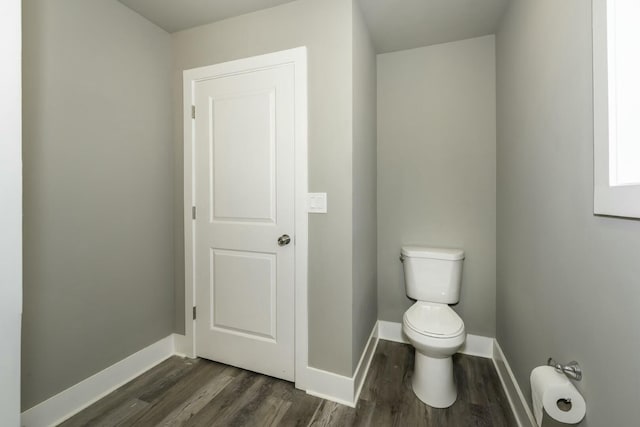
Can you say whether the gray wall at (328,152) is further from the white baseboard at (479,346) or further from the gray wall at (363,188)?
the white baseboard at (479,346)

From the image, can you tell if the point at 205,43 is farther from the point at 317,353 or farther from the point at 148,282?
the point at 317,353

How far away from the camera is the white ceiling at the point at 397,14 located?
1.70 meters

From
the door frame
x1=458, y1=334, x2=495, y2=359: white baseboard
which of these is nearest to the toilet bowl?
x1=458, y1=334, x2=495, y2=359: white baseboard

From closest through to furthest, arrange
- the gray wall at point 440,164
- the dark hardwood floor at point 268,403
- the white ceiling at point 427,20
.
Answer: the dark hardwood floor at point 268,403 → the white ceiling at point 427,20 → the gray wall at point 440,164

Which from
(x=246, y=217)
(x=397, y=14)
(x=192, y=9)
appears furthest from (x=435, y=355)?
(x=192, y=9)

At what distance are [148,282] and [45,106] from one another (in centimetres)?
119

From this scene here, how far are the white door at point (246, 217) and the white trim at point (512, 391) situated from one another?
1.25 metres

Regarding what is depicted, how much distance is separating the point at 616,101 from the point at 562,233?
1.62ft

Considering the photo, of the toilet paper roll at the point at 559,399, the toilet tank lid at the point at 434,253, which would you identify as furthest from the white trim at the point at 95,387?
the toilet paper roll at the point at 559,399

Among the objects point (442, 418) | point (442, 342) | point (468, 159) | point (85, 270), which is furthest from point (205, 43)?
point (442, 418)

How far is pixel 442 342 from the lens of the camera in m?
1.52

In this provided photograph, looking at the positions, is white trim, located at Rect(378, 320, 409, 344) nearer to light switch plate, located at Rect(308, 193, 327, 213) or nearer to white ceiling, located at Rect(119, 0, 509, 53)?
light switch plate, located at Rect(308, 193, 327, 213)

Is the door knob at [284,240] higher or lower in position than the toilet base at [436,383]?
higher

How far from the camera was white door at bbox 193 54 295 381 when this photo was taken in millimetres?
1752
